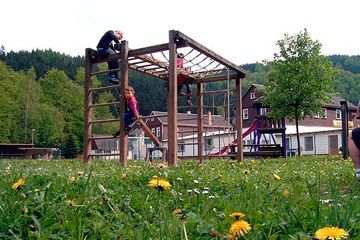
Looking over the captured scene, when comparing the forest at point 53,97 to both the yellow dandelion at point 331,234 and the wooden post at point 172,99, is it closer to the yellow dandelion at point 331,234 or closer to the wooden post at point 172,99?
the wooden post at point 172,99

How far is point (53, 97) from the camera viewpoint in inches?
2751

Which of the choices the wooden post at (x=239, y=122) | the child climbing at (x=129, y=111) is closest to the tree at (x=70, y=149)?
the wooden post at (x=239, y=122)

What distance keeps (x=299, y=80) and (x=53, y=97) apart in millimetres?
49769

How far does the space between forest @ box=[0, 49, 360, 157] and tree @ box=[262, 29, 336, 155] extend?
19.2 meters

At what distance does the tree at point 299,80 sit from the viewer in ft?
92.2

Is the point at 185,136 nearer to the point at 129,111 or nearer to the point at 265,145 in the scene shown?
the point at 265,145

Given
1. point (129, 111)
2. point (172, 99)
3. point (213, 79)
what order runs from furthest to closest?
1. point (213, 79)
2. point (129, 111)
3. point (172, 99)

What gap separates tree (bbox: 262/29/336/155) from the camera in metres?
28.1

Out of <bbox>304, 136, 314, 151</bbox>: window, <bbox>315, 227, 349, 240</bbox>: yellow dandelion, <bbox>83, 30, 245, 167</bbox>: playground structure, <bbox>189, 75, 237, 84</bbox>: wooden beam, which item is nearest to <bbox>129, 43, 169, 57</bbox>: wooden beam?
<bbox>83, 30, 245, 167</bbox>: playground structure

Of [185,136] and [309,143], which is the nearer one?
[185,136]

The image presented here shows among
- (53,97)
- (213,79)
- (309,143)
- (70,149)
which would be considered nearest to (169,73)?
(213,79)

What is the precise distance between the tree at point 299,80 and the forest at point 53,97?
1924 cm

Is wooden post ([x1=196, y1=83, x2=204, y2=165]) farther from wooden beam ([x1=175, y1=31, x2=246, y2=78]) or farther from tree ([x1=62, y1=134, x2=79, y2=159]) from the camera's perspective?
tree ([x1=62, y1=134, x2=79, y2=159])

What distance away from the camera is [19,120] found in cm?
6259
